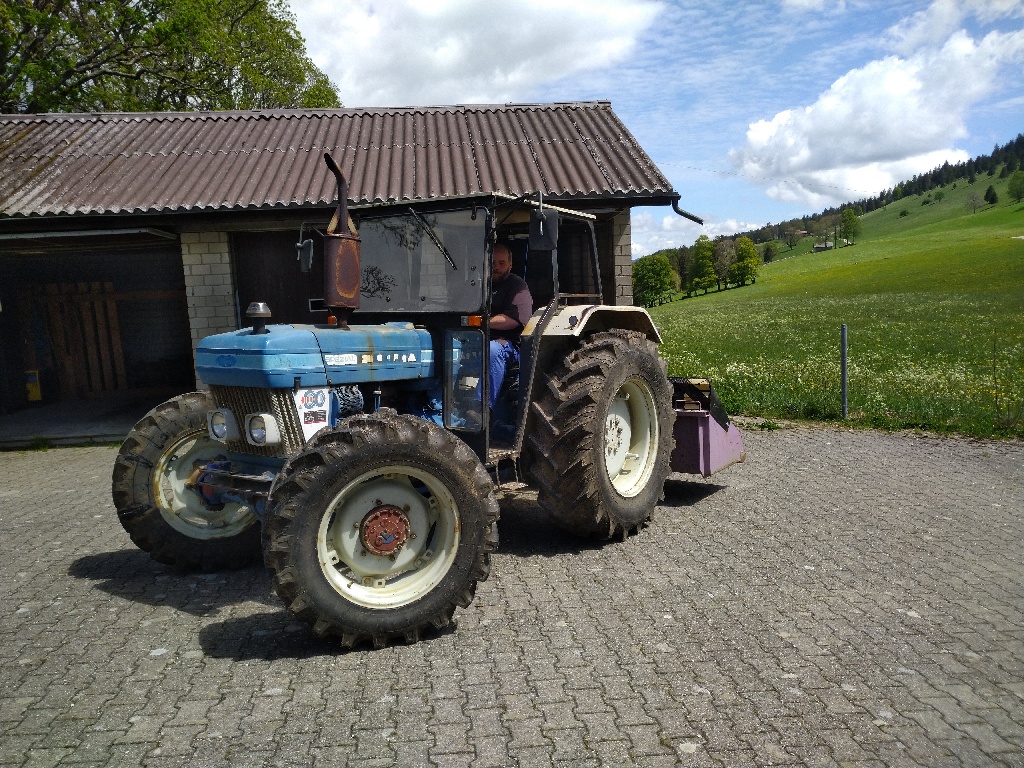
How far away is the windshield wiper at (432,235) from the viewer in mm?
4812

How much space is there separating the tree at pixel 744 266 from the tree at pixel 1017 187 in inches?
1757

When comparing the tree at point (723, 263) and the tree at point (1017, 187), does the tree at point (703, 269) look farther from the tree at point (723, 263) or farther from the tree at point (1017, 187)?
the tree at point (1017, 187)

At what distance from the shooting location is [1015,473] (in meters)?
6.85

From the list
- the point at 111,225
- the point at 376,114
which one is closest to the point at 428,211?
the point at 111,225

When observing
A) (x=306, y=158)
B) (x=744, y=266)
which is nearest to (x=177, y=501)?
(x=306, y=158)

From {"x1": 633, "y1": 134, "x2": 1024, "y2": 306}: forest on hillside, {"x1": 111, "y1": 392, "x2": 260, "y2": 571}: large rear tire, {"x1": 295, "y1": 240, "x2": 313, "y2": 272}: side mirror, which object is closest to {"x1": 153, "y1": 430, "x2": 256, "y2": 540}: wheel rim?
{"x1": 111, "y1": 392, "x2": 260, "y2": 571}: large rear tire

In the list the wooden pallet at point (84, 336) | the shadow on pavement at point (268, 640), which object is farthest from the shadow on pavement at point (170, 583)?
the wooden pallet at point (84, 336)

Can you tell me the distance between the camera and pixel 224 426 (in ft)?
14.1

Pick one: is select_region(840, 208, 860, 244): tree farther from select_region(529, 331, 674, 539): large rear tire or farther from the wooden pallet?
select_region(529, 331, 674, 539): large rear tire

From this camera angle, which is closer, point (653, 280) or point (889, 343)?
point (889, 343)

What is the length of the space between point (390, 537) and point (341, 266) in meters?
1.62

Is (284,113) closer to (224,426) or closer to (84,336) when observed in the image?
(84,336)

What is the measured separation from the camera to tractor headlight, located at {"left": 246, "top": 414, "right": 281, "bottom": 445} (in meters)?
4.02

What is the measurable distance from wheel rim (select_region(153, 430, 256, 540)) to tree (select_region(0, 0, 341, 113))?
16.1 m
